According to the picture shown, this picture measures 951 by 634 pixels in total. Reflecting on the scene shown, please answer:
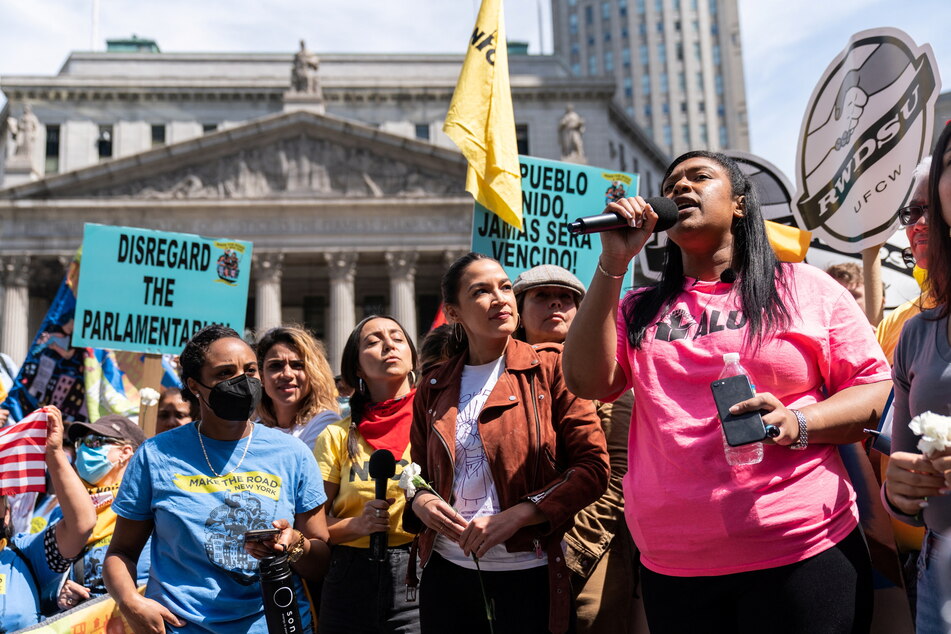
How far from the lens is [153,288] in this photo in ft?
32.8

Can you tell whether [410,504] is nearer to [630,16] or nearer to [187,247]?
[187,247]

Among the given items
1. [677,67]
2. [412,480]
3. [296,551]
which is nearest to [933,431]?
[412,480]

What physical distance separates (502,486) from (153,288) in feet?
24.7

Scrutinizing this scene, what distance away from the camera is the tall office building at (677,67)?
9475cm

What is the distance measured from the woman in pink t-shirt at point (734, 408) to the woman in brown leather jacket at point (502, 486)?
0.49 meters

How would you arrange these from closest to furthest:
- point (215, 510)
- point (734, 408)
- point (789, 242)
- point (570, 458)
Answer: point (734, 408) < point (570, 458) < point (215, 510) < point (789, 242)

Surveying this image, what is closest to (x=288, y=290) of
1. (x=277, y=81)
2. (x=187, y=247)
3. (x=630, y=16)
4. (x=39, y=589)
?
(x=277, y=81)

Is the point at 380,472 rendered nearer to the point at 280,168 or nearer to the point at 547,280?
the point at 547,280

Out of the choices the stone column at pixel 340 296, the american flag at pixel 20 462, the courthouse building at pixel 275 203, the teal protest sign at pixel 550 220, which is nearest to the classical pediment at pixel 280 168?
the courthouse building at pixel 275 203

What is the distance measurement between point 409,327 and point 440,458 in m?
30.0

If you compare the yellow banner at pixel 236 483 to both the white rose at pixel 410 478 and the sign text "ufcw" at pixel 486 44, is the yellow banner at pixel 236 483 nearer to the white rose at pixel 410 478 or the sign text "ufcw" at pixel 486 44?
the white rose at pixel 410 478

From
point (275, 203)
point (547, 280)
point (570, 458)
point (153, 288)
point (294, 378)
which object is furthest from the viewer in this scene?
point (275, 203)

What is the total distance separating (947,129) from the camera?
2.47 metres

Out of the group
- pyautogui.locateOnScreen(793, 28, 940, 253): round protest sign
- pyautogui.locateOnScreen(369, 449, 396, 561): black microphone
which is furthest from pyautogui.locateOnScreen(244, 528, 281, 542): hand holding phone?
pyautogui.locateOnScreen(793, 28, 940, 253): round protest sign
